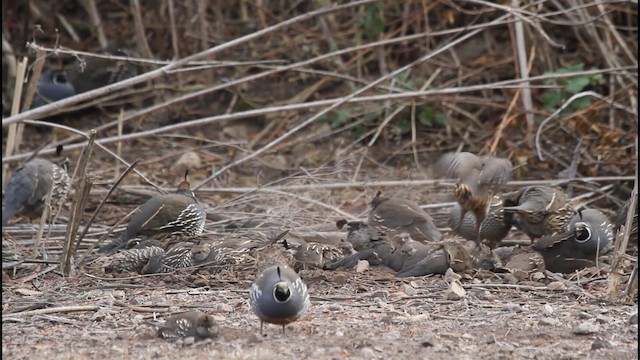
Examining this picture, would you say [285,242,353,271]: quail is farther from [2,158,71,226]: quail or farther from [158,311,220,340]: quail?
[2,158,71,226]: quail

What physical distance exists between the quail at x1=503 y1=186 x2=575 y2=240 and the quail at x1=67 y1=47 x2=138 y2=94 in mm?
6342

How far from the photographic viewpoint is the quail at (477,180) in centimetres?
738

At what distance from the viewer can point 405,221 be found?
26.1ft

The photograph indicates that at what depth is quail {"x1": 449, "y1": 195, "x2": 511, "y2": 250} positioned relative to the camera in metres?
7.91

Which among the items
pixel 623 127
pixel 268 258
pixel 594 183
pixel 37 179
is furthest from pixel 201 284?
pixel 623 127

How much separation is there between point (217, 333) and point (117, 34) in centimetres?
944

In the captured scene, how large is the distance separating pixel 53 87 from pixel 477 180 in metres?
6.30

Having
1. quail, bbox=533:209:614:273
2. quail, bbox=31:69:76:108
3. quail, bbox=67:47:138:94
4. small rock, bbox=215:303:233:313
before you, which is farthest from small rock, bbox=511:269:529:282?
quail, bbox=67:47:138:94

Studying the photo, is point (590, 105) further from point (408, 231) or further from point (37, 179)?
point (37, 179)

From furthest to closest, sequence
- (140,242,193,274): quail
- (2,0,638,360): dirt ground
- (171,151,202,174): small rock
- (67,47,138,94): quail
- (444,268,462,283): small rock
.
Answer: (67,47,138,94): quail, (171,151,202,174): small rock, (140,242,193,274): quail, (444,268,462,283): small rock, (2,0,638,360): dirt ground

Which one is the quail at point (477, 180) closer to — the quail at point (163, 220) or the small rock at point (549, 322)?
the small rock at point (549, 322)

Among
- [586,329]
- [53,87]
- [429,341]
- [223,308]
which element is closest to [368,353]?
[429,341]

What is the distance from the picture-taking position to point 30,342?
5340 mm

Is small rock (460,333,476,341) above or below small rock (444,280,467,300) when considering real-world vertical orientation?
above
